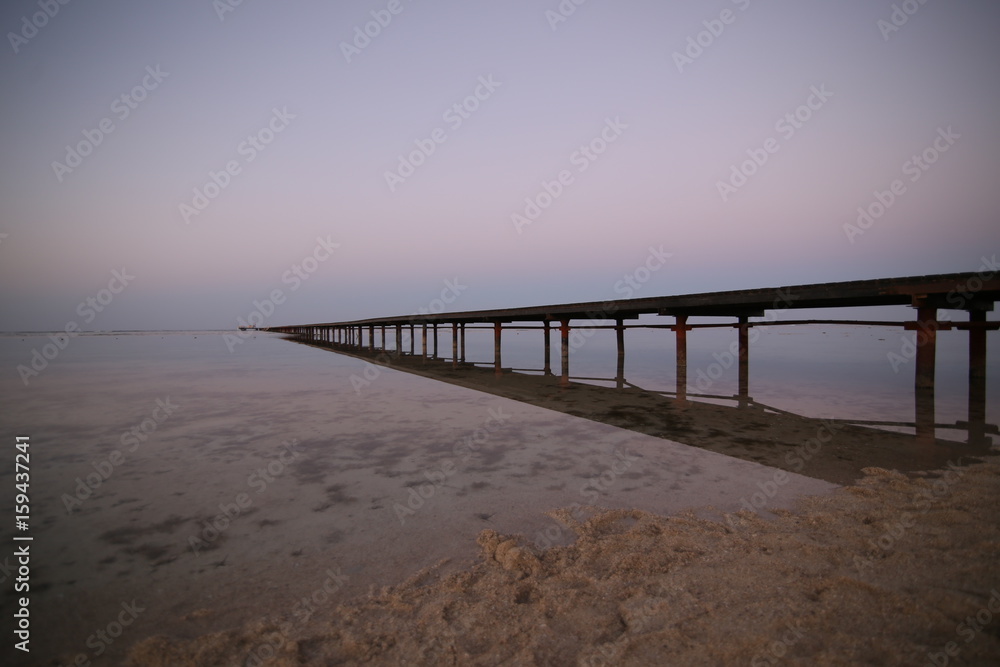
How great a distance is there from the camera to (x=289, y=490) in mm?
4602

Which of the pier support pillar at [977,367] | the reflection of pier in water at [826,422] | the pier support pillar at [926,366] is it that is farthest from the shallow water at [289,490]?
the pier support pillar at [926,366]

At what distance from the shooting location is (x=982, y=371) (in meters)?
6.82

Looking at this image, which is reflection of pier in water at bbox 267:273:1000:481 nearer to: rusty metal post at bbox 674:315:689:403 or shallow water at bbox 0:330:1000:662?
rusty metal post at bbox 674:315:689:403

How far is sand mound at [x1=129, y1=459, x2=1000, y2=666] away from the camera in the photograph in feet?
6.79

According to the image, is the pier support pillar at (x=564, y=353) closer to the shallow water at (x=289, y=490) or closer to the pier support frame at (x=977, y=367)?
the shallow water at (x=289, y=490)

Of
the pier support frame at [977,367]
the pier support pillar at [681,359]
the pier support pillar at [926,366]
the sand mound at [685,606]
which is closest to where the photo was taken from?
the sand mound at [685,606]

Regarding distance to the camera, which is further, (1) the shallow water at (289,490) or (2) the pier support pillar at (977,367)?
(2) the pier support pillar at (977,367)

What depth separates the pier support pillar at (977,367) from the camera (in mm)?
6617

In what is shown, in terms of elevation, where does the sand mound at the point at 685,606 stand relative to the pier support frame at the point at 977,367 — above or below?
below

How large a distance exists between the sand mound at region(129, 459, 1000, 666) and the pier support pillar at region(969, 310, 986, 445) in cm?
488

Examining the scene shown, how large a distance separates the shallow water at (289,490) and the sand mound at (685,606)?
34 centimetres

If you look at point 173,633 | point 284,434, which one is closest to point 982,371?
point 173,633

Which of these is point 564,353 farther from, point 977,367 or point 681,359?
point 977,367

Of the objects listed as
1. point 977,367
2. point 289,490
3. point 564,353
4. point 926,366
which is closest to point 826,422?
point 926,366
